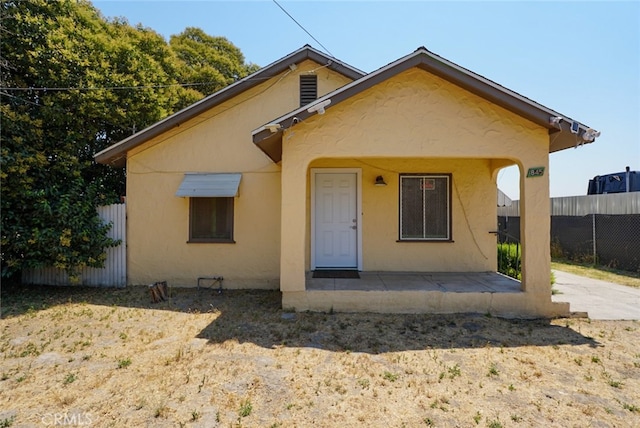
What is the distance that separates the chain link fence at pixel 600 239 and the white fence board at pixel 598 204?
4.95 feet

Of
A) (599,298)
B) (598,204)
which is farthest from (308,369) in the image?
(598,204)

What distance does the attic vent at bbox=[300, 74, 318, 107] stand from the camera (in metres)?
8.45

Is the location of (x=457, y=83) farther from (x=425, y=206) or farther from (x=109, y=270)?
(x=109, y=270)

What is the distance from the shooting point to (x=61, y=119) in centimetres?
820

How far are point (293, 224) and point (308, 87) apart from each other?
4237 millimetres

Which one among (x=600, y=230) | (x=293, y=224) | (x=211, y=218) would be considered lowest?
(x=600, y=230)

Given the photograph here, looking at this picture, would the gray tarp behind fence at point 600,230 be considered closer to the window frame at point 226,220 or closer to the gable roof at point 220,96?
the gable roof at point 220,96

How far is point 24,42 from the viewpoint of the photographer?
317 inches

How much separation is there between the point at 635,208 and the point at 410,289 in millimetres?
11043

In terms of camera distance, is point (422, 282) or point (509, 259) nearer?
point (422, 282)

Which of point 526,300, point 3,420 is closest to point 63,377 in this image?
point 3,420

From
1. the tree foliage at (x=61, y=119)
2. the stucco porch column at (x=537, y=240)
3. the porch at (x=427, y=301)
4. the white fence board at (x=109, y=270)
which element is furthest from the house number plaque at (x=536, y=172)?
the tree foliage at (x=61, y=119)

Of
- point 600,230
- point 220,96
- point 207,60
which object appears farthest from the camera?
point 207,60

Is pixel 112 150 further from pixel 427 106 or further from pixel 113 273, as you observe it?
pixel 427 106
